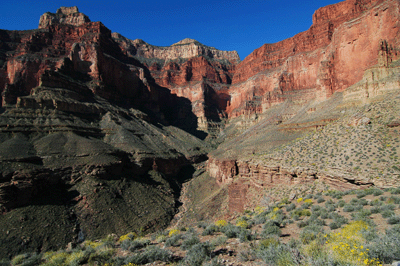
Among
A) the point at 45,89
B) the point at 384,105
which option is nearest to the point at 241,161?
the point at 384,105

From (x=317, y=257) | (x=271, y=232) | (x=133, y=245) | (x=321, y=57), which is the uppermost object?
(x=321, y=57)

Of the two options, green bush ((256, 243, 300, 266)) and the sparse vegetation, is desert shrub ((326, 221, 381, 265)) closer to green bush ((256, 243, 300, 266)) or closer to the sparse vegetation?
the sparse vegetation

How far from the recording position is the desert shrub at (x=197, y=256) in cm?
789

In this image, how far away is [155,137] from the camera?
58781mm

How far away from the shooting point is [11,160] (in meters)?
27.8

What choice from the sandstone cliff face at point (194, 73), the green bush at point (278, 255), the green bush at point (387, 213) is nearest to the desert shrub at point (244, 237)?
the green bush at point (278, 255)

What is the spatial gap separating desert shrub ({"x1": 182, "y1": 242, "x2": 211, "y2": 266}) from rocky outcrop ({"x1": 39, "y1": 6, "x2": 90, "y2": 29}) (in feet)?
387

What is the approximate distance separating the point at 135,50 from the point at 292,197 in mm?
141832

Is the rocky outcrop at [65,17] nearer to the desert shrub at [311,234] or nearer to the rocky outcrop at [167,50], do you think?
the rocky outcrop at [167,50]

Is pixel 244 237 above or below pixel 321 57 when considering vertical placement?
below

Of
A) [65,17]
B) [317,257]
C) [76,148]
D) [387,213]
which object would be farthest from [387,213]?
[65,17]

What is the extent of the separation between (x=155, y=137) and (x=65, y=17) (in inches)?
3482

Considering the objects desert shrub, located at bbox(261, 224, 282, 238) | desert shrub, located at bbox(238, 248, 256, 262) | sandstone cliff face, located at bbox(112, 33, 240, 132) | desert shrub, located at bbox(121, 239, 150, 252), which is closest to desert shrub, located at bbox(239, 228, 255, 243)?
desert shrub, located at bbox(261, 224, 282, 238)

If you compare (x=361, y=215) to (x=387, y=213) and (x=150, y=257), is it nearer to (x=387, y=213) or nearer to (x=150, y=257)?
(x=387, y=213)
